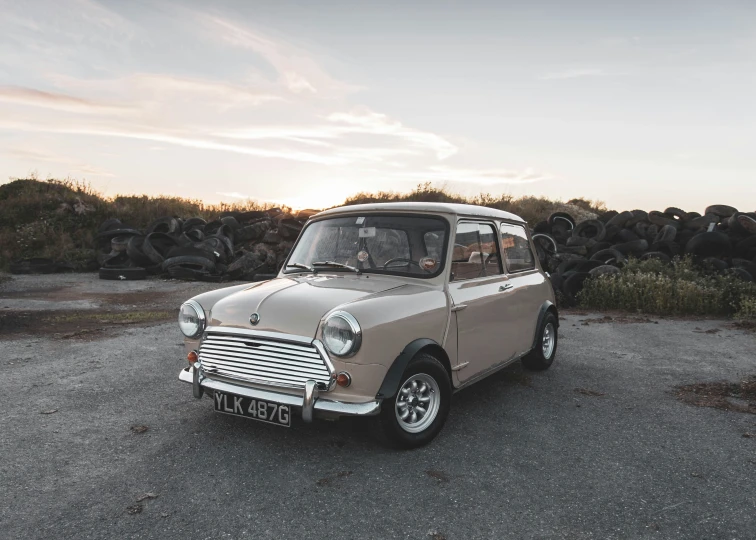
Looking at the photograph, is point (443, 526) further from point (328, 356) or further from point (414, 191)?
point (414, 191)

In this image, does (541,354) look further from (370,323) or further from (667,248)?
(667,248)

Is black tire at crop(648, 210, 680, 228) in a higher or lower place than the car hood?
higher

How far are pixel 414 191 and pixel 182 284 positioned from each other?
554 inches

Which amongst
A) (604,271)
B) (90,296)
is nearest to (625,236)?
(604,271)

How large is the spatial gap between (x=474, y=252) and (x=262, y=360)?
85.2 inches

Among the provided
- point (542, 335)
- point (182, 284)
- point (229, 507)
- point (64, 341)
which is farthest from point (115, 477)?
point (182, 284)

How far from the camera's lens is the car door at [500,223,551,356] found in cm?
534

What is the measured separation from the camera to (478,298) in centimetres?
460

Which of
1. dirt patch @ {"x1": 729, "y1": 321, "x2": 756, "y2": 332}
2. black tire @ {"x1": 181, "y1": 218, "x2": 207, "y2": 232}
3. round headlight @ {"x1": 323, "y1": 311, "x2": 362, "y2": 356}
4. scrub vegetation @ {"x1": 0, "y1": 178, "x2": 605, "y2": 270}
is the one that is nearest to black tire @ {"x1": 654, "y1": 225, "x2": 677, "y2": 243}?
dirt patch @ {"x1": 729, "y1": 321, "x2": 756, "y2": 332}

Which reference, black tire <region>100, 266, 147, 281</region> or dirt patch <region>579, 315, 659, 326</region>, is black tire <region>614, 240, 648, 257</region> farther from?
black tire <region>100, 266, 147, 281</region>

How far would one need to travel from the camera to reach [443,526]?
117 inches

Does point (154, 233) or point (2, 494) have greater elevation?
point (154, 233)

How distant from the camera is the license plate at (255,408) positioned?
3.51 metres

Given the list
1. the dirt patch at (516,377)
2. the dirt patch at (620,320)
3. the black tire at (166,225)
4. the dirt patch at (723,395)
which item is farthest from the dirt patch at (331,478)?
the black tire at (166,225)
